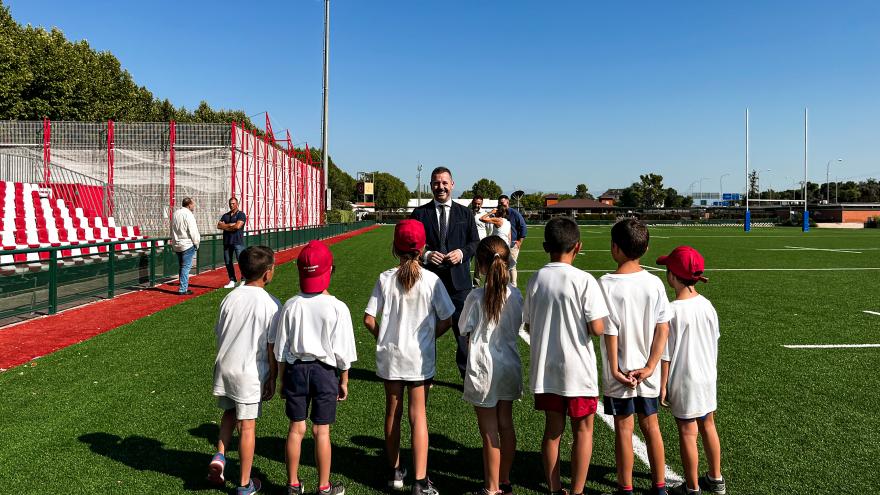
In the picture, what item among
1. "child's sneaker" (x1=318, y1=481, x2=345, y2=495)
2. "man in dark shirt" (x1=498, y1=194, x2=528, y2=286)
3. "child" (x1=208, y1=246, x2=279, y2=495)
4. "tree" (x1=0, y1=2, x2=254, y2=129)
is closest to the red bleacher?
"man in dark shirt" (x1=498, y1=194, x2=528, y2=286)

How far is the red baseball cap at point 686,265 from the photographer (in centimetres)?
318

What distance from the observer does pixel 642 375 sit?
3025 mm

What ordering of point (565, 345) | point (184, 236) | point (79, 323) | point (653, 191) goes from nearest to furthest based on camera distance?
point (565, 345) < point (79, 323) < point (184, 236) < point (653, 191)

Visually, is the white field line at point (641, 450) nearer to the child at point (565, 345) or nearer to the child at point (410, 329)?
the child at point (565, 345)

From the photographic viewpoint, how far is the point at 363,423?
15.2 ft

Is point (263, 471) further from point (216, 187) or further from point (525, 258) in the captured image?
point (216, 187)

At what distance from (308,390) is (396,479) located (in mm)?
800

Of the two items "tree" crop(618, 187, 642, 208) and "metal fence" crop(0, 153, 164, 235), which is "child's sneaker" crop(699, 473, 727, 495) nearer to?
"metal fence" crop(0, 153, 164, 235)

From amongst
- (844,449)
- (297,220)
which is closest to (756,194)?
(297,220)

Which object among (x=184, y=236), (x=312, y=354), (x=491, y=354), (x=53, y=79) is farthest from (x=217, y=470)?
(x=53, y=79)

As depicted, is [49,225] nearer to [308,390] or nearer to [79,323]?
[79,323]

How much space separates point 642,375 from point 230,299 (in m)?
2.29

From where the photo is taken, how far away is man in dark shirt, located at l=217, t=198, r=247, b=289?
1168 centimetres

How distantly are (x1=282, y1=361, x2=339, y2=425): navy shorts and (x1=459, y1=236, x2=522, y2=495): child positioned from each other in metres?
0.76
